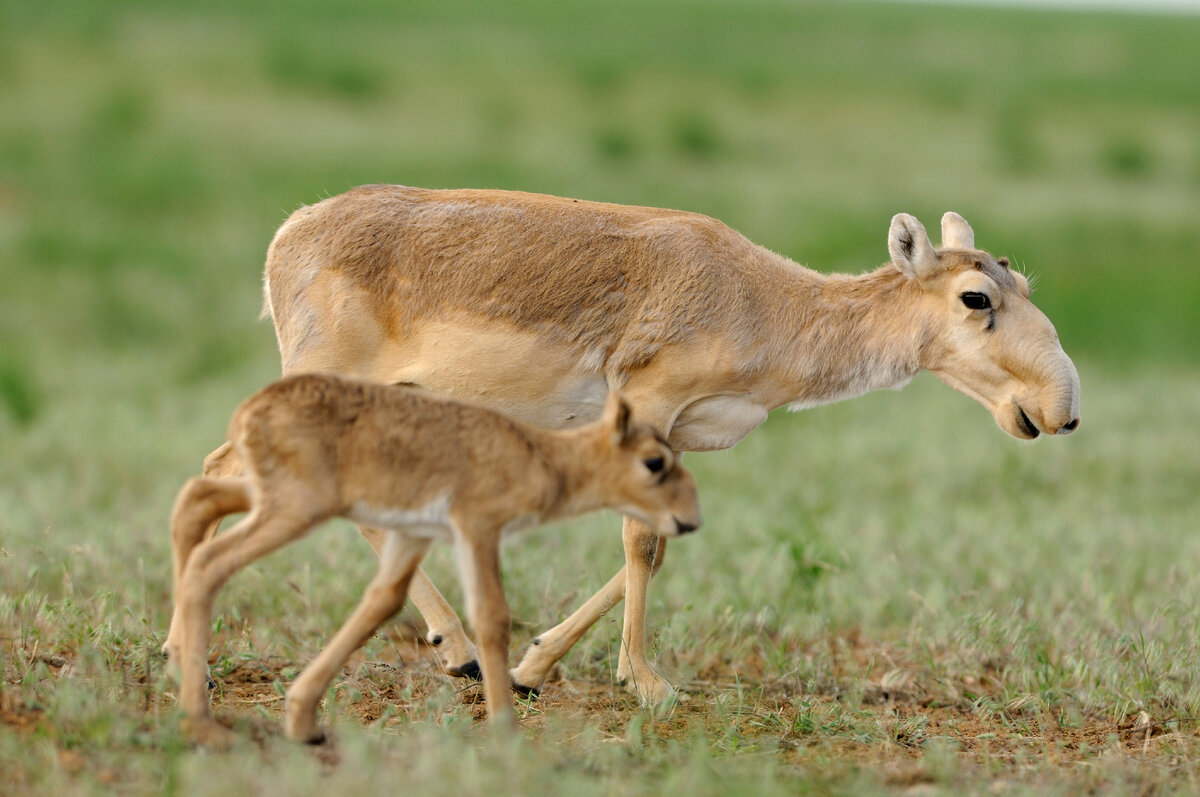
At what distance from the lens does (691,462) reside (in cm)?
1326

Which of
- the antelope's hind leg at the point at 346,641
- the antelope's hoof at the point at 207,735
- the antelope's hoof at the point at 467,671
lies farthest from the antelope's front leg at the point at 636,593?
the antelope's hoof at the point at 207,735

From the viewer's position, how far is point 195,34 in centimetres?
3228

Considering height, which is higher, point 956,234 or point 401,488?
point 956,234

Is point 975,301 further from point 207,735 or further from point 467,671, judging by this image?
point 207,735

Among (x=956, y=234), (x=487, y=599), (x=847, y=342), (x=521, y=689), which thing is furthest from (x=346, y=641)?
(x=956, y=234)

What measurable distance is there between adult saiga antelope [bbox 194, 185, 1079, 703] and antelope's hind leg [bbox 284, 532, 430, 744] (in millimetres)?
1616

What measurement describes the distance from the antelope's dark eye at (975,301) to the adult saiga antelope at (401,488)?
2091 mm

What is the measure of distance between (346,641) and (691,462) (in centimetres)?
840

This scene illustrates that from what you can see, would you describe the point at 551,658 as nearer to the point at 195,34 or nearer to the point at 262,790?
the point at 262,790

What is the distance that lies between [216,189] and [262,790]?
57.7 feet

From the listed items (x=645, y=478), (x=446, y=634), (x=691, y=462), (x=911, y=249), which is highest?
(x=911, y=249)

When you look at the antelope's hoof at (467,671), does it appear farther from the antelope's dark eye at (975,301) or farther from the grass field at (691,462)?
the antelope's dark eye at (975,301)

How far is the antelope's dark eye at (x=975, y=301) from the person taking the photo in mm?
6574

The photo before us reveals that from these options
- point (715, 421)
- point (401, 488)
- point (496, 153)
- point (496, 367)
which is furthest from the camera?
point (496, 153)
